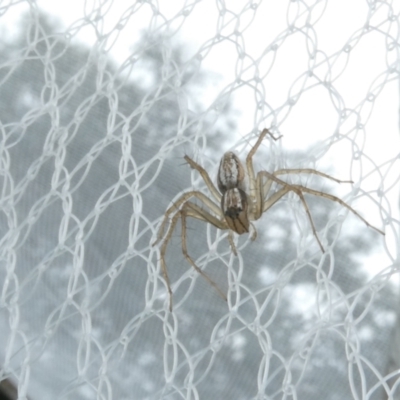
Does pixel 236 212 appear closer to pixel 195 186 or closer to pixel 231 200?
pixel 231 200

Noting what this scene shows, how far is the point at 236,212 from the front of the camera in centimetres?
69

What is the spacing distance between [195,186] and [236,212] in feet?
0.40

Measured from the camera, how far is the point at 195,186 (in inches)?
31.3

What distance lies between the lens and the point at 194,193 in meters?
0.72

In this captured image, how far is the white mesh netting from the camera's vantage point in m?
0.73

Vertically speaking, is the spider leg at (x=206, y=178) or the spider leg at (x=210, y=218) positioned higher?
the spider leg at (x=206, y=178)

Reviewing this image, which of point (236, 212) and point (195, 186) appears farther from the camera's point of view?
point (195, 186)

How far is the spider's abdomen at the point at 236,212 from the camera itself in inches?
26.9

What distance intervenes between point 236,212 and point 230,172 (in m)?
0.05

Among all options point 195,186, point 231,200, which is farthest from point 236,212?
point 195,186

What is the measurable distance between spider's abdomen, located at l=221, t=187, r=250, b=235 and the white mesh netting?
0.10ft

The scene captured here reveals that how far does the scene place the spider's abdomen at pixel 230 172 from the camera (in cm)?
70

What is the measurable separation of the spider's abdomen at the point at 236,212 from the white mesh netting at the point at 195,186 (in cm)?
3

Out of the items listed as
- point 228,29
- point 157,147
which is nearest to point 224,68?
point 228,29
